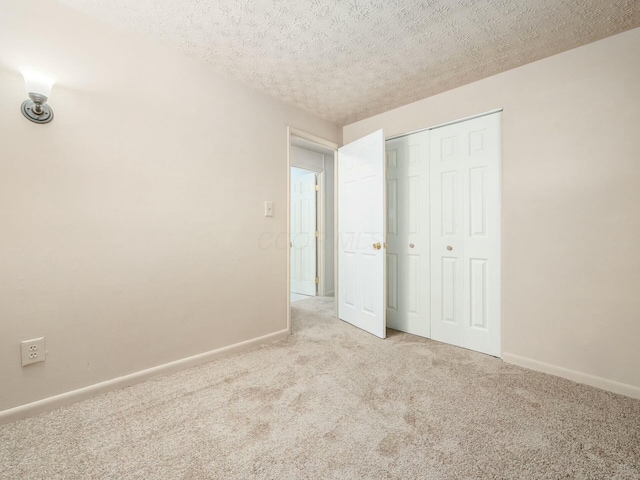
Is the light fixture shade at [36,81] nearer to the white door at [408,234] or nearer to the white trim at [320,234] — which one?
the white door at [408,234]

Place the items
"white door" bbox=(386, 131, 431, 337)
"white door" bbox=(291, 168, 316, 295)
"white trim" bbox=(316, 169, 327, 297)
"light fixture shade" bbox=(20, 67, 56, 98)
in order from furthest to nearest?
"white door" bbox=(291, 168, 316, 295), "white trim" bbox=(316, 169, 327, 297), "white door" bbox=(386, 131, 431, 337), "light fixture shade" bbox=(20, 67, 56, 98)

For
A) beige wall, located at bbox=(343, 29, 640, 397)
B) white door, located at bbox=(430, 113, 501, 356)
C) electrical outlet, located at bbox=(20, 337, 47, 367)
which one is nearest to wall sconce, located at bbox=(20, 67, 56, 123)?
electrical outlet, located at bbox=(20, 337, 47, 367)

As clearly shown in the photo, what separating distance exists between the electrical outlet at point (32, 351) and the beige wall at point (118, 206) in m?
0.03

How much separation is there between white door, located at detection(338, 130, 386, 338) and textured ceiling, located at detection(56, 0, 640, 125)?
734 millimetres

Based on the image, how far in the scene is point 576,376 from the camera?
1923 mm

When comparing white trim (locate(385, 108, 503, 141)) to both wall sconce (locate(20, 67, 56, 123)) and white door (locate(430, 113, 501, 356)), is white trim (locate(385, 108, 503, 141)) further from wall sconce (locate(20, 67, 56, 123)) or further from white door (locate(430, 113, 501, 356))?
wall sconce (locate(20, 67, 56, 123))

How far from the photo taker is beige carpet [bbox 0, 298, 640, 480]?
1198 millimetres

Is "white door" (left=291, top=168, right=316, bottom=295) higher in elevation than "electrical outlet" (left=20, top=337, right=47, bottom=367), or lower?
higher

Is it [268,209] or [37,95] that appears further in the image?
[268,209]

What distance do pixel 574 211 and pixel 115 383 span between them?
320 cm

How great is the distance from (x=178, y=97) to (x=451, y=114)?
2224 mm

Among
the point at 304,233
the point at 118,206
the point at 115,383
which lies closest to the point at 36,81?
the point at 118,206

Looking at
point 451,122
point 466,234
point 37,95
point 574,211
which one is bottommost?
point 466,234

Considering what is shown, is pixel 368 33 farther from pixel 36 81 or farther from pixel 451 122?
pixel 36 81
